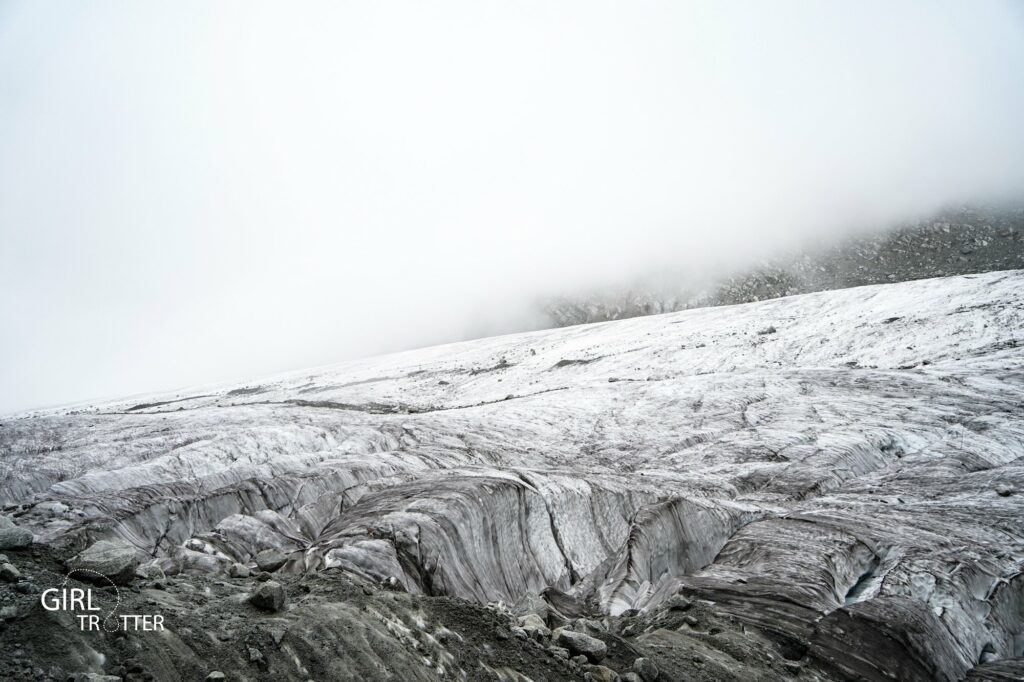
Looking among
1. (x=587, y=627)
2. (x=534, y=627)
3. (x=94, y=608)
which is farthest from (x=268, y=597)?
(x=587, y=627)

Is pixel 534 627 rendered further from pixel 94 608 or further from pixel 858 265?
pixel 858 265

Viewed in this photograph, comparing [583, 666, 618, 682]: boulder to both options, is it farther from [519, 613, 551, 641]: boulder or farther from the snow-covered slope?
the snow-covered slope

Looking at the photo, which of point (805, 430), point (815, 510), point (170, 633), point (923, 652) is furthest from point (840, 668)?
point (805, 430)

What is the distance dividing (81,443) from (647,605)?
2526 centimetres

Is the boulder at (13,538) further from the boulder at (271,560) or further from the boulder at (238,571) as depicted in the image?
the boulder at (271,560)

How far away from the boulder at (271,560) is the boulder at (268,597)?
1.91 metres

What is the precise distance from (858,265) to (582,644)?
108539mm

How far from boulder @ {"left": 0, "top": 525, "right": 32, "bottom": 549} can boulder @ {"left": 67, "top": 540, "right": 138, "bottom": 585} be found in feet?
2.07

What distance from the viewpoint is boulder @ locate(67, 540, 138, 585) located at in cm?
674

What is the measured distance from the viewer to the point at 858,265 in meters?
97.6

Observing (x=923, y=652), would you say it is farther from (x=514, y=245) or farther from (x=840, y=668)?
(x=514, y=245)

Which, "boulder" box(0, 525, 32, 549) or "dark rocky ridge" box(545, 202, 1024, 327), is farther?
"dark rocky ridge" box(545, 202, 1024, 327)

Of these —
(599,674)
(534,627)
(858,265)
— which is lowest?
(599,674)

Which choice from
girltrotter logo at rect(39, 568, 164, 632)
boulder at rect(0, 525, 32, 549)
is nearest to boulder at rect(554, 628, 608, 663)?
girltrotter logo at rect(39, 568, 164, 632)
